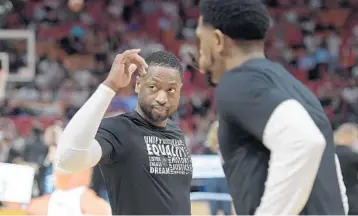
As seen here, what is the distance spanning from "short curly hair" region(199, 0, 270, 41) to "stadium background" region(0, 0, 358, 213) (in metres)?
10.6

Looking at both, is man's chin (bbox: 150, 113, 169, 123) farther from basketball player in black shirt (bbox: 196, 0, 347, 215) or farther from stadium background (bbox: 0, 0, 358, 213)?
stadium background (bbox: 0, 0, 358, 213)

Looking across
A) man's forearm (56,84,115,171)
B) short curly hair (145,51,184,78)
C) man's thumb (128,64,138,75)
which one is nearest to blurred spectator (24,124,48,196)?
short curly hair (145,51,184,78)

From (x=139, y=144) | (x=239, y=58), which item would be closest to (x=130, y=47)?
(x=139, y=144)

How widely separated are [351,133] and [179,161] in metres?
3.97

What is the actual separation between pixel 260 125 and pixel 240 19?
357 millimetres

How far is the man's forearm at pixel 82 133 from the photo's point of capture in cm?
302

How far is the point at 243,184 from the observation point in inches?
91.6

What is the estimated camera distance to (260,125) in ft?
7.20

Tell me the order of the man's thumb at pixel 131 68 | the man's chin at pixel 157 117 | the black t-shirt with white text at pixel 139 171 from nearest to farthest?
the man's thumb at pixel 131 68
the black t-shirt with white text at pixel 139 171
the man's chin at pixel 157 117

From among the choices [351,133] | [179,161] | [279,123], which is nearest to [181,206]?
[179,161]

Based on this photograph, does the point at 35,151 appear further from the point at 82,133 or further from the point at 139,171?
the point at 82,133

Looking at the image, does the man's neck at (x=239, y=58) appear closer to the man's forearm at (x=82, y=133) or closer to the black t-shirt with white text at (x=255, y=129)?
the black t-shirt with white text at (x=255, y=129)

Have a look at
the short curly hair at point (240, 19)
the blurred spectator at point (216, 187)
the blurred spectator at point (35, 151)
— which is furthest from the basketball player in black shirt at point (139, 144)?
the blurred spectator at point (35, 151)

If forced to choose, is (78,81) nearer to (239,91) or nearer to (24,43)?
(24,43)
